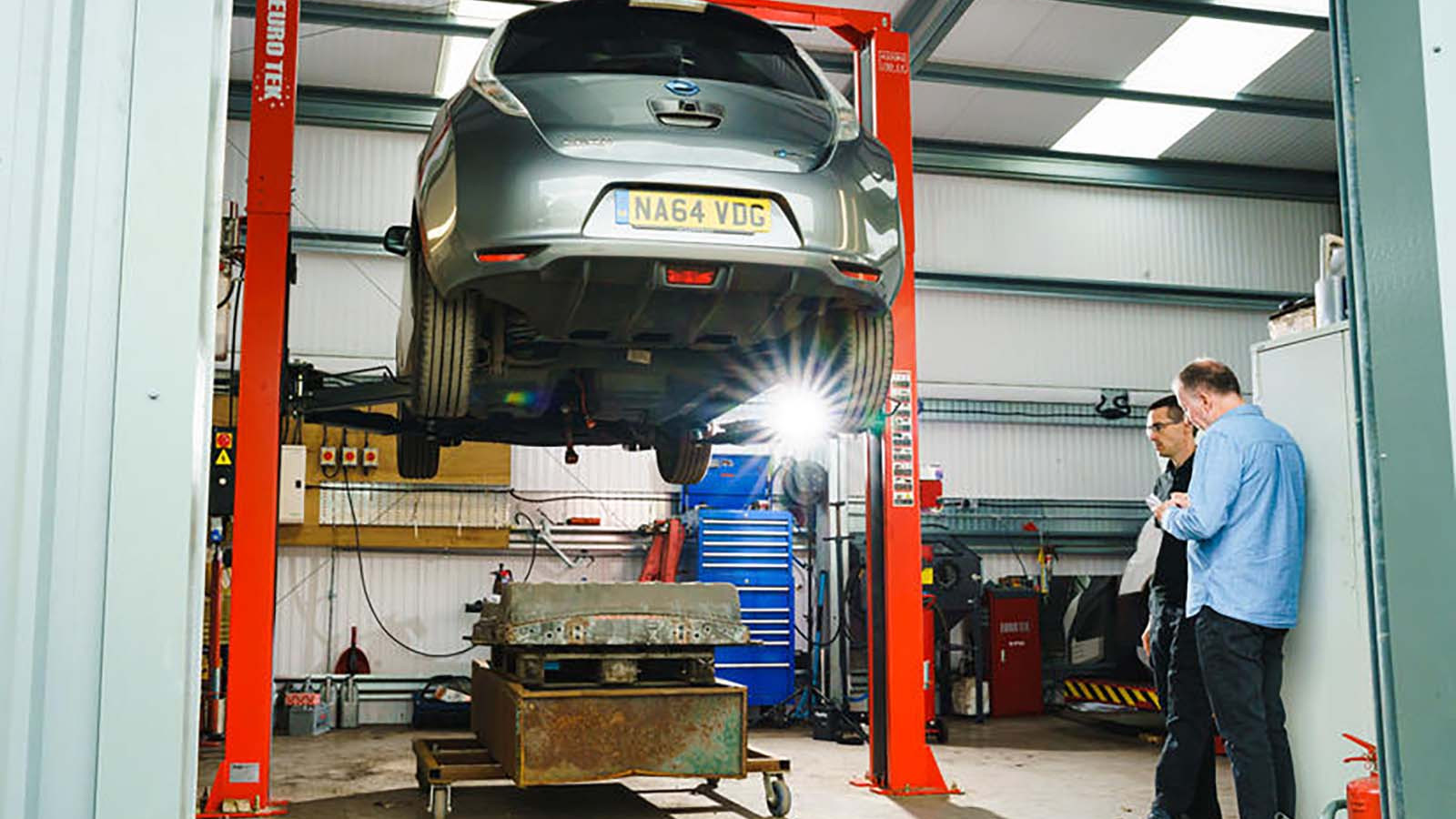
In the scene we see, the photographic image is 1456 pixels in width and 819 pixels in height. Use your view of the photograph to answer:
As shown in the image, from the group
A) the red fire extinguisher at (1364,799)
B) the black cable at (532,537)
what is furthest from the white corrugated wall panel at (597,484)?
the red fire extinguisher at (1364,799)

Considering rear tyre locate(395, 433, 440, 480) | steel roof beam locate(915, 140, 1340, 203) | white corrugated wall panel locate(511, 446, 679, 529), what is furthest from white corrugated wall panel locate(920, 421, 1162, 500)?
rear tyre locate(395, 433, 440, 480)

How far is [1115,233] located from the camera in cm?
1137

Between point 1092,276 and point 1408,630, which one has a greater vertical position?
point 1092,276

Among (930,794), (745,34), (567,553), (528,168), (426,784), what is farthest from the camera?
(567,553)

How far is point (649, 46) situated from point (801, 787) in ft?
12.3

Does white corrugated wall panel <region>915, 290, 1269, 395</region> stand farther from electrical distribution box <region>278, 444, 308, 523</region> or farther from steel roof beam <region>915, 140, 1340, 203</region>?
electrical distribution box <region>278, 444, 308, 523</region>

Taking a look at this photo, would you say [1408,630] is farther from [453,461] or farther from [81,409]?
[453,461]

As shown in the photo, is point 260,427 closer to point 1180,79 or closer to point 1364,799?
point 1364,799

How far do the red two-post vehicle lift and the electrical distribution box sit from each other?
366 centimetres

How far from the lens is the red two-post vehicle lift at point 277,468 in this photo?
5.07 meters

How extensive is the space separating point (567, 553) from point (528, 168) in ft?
22.3

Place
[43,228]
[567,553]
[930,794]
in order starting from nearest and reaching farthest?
[43,228], [930,794], [567,553]

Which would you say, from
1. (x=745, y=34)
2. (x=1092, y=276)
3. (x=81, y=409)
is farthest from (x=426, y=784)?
(x=1092, y=276)

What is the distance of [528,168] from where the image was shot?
10.5 ft
